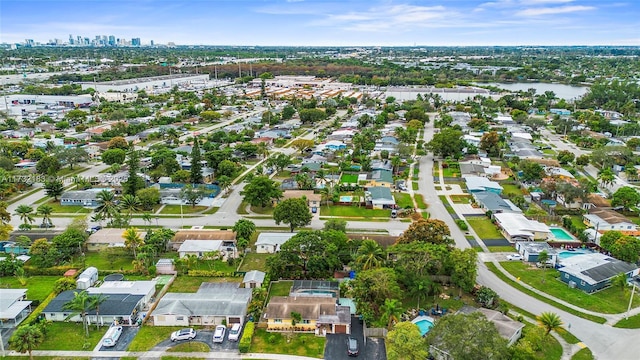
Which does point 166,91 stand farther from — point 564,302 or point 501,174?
point 564,302

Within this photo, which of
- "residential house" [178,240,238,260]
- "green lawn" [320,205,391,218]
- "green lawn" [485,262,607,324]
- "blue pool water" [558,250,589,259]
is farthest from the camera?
"green lawn" [320,205,391,218]

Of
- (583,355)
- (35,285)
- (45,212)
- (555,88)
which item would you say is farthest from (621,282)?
(555,88)

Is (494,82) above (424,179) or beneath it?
above

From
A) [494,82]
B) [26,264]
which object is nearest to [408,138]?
[26,264]

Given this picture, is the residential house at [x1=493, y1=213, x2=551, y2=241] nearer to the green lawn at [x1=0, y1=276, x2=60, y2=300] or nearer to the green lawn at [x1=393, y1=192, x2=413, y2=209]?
the green lawn at [x1=393, y1=192, x2=413, y2=209]


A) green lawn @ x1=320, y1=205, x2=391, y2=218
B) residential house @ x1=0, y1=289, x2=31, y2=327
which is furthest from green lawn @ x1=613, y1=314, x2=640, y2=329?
residential house @ x1=0, y1=289, x2=31, y2=327

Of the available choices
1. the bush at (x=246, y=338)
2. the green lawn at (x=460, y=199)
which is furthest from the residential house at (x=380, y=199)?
the bush at (x=246, y=338)

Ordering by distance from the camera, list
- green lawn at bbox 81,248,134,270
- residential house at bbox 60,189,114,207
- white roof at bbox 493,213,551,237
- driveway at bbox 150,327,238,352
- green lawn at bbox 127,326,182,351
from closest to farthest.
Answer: driveway at bbox 150,327,238,352
green lawn at bbox 127,326,182,351
green lawn at bbox 81,248,134,270
white roof at bbox 493,213,551,237
residential house at bbox 60,189,114,207

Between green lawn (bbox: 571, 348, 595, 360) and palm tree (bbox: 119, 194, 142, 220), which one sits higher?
palm tree (bbox: 119, 194, 142, 220)
